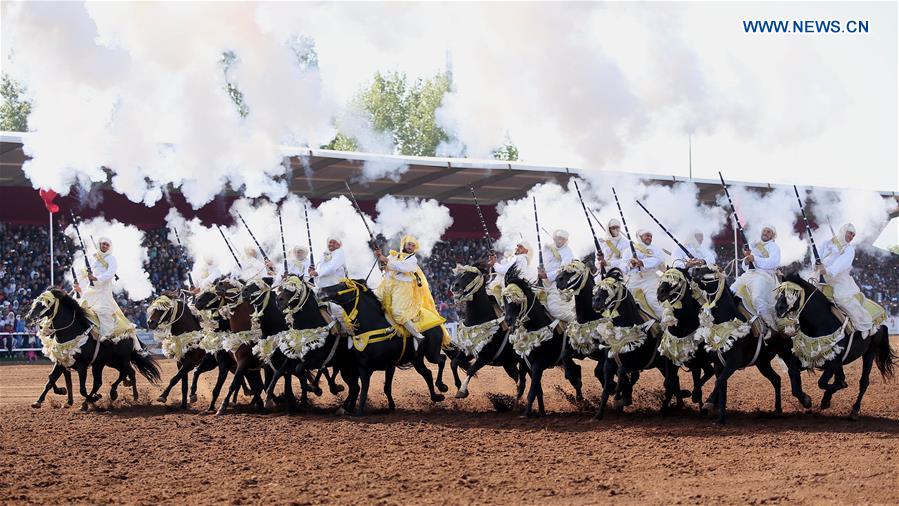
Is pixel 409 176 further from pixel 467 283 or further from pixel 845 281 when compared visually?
pixel 845 281

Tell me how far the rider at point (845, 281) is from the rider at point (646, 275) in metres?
2.16

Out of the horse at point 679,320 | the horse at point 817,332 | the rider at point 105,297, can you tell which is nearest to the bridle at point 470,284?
the horse at point 679,320

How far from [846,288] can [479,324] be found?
5.04 metres

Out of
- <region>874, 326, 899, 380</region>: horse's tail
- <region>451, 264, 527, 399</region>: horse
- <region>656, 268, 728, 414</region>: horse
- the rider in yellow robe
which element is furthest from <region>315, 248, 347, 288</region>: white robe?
<region>874, 326, 899, 380</region>: horse's tail

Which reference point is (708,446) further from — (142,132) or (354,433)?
(142,132)

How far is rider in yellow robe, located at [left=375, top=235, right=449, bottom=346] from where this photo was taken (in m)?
15.3

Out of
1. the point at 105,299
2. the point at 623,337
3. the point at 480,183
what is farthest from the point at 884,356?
the point at 480,183

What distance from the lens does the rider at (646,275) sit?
14680mm

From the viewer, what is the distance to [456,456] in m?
11.1

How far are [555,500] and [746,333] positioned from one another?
5.51 metres

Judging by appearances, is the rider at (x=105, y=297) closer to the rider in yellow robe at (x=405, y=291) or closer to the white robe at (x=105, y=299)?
the white robe at (x=105, y=299)

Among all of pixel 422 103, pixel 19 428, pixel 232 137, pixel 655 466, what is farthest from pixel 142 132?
pixel 422 103

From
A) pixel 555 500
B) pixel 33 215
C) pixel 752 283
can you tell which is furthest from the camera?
pixel 33 215

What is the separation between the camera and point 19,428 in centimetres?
1444
